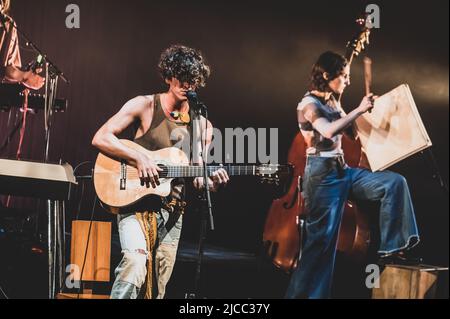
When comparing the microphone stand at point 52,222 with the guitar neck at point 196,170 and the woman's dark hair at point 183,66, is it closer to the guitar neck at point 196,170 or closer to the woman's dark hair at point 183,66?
the guitar neck at point 196,170

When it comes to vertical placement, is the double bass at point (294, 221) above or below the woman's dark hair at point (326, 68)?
below

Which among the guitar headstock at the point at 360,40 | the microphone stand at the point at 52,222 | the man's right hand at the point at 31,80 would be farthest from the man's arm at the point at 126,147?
the guitar headstock at the point at 360,40

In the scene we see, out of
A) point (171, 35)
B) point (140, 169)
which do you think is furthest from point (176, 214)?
point (171, 35)

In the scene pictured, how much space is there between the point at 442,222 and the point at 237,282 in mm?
1641

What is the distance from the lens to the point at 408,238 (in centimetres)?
389

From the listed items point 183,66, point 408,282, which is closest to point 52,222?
point 183,66

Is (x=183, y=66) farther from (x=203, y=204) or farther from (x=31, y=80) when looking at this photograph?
(x=31, y=80)

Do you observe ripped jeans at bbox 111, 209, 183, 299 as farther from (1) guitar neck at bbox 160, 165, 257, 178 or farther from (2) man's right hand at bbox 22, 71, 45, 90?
(2) man's right hand at bbox 22, 71, 45, 90

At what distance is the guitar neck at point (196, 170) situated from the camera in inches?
146

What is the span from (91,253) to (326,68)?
2.25m

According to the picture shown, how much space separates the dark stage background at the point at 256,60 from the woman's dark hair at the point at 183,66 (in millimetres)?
859

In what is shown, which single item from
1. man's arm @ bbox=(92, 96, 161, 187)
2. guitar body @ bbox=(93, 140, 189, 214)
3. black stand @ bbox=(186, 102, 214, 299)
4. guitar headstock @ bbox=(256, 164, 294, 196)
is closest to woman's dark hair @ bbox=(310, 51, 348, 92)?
guitar headstock @ bbox=(256, 164, 294, 196)

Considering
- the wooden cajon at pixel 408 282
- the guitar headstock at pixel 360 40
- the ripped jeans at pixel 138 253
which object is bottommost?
the wooden cajon at pixel 408 282

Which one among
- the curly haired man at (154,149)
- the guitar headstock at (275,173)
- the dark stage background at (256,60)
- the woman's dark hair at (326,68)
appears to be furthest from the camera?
the dark stage background at (256,60)
